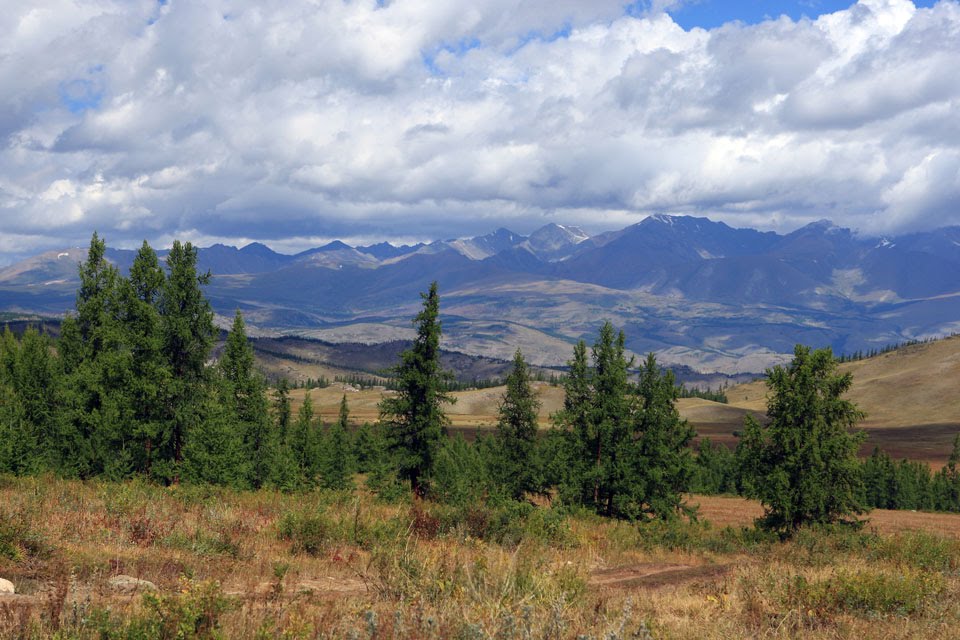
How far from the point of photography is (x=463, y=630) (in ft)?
21.3

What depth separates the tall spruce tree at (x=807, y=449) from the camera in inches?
1185

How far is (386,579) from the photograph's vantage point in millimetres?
9234

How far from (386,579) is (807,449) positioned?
2653 cm

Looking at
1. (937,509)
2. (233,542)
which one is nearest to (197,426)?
(233,542)

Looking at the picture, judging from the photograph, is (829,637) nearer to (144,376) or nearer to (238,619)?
(238,619)

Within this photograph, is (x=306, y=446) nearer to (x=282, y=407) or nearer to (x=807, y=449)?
(x=282, y=407)

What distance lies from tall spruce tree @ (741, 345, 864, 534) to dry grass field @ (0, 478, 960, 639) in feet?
36.9

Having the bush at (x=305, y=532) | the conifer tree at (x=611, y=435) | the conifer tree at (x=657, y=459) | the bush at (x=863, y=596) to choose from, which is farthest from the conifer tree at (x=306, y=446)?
the bush at (x=863, y=596)

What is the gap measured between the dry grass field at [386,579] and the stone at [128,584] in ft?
0.26

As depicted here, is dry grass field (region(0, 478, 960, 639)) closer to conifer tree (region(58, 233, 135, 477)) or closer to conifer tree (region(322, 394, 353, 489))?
conifer tree (region(58, 233, 135, 477))

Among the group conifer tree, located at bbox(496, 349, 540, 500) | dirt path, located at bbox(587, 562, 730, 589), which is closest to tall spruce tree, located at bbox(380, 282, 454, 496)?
conifer tree, located at bbox(496, 349, 540, 500)

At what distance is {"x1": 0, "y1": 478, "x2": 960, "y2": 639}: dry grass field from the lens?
266 inches

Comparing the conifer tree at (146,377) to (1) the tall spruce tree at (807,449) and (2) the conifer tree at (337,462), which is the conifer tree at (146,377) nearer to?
(1) the tall spruce tree at (807,449)

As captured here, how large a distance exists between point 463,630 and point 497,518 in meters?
11.1
